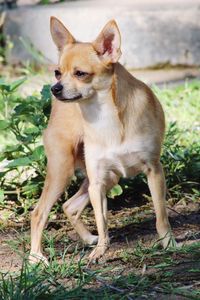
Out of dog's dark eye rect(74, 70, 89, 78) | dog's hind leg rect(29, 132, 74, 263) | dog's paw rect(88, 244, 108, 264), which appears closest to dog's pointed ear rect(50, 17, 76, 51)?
dog's dark eye rect(74, 70, 89, 78)

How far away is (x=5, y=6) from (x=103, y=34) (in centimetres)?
613

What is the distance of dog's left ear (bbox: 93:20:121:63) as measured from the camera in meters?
5.02

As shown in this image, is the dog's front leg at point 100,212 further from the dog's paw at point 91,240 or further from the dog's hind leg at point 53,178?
the dog's paw at point 91,240

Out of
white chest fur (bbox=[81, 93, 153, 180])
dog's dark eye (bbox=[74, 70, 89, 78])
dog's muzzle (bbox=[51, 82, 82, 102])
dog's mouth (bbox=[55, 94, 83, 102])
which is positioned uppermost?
dog's dark eye (bbox=[74, 70, 89, 78])

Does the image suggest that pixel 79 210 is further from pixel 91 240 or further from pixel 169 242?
pixel 169 242

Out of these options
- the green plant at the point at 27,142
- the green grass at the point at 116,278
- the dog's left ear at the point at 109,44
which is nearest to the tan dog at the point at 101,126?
the dog's left ear at the point at 109,44

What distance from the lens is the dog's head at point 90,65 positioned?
4.95 m

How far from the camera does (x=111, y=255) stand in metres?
5.20

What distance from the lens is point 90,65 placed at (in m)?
5.01

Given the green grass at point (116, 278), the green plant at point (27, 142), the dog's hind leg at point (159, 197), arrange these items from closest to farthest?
1. the green grass at point (116, 278)
2. the dog's hind leg at point (159, 197)
3. the green plant at point (27, 142)

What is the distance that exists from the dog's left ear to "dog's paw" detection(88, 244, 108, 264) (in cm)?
105

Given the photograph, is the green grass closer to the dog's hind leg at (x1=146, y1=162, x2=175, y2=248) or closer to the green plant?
the dog's hind leg at (x1=146, y1=162, x2=175, y2=248)

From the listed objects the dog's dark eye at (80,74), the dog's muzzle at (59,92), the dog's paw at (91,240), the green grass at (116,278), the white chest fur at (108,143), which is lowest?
the dog's paw at (91,240)

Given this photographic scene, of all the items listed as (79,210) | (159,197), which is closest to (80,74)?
(159,197)
